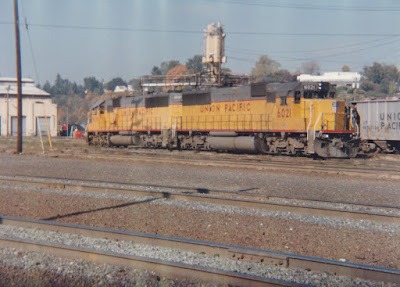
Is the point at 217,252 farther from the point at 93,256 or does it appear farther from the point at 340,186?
the point at 340,186

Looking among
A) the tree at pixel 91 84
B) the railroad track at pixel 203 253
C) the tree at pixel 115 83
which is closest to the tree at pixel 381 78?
the tree at pixel 115 83

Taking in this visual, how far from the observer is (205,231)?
6379 mm

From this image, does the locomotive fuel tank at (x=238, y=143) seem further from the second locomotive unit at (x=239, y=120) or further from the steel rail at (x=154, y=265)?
the steel rail at (x=154, y=265)

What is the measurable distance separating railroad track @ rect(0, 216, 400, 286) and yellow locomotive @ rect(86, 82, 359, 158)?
457 inches

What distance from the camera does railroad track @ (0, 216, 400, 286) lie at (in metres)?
4.36

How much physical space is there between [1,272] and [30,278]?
1.35ft

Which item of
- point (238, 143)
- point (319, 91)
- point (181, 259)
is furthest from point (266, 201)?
point (238, 143)

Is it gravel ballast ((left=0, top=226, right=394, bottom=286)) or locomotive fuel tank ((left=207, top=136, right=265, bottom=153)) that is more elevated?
locomotive fuel tank ((left=207, top=136, right=265, bottom=153))

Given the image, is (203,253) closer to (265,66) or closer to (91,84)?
(265,66)

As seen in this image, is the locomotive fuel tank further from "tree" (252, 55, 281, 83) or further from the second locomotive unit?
"tree" (252, 55, 281, 83)

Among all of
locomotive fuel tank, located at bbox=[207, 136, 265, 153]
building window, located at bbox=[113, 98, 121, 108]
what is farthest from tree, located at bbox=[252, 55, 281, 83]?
locomotive fuel tank, located at bbox=[207, 136, 265, 153]

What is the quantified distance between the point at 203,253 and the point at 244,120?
532 inches

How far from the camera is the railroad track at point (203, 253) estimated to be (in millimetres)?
4355

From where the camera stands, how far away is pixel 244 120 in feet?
60.6
